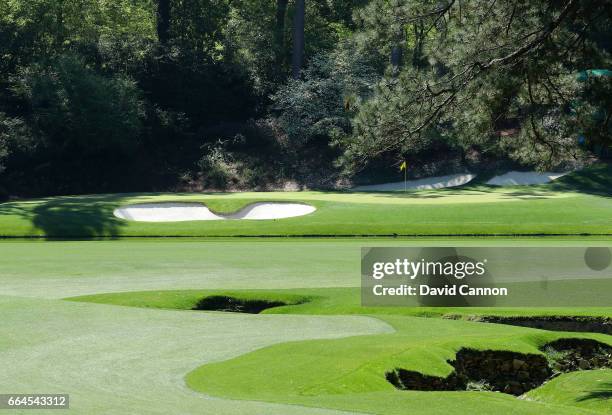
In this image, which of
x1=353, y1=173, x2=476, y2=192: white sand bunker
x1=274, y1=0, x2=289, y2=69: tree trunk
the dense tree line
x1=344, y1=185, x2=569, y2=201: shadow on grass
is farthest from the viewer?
x1=274, y1=0, x2=289, y2=69: tree trunk

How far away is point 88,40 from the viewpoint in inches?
2667

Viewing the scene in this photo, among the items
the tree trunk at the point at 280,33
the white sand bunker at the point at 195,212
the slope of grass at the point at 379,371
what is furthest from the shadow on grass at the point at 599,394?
the tree trunk at the point at 280,33

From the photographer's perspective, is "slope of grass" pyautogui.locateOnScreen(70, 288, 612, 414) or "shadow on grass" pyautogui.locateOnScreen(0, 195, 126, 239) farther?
"shadow on grass" pyautogui.locateOnScreen(0, 195, 126, 239)

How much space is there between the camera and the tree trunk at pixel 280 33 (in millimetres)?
70812

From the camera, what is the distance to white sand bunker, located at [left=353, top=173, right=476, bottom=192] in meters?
61.7

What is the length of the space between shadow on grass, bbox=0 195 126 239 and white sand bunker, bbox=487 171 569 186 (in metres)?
23.7

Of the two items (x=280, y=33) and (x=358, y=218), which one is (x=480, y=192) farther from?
(x=280, y=33)

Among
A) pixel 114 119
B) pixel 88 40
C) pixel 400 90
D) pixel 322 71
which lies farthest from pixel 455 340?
pixel 88 40

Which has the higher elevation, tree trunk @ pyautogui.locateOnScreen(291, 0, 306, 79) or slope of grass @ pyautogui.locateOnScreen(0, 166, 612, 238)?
tree trunk @ pyautogui.locateOnScreen(291, 0, 306, 79)

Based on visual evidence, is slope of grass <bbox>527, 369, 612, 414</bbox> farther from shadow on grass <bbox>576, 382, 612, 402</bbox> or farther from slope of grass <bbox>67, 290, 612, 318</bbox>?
slope of grass <bbox>67, 290, 612, 318</bbox>

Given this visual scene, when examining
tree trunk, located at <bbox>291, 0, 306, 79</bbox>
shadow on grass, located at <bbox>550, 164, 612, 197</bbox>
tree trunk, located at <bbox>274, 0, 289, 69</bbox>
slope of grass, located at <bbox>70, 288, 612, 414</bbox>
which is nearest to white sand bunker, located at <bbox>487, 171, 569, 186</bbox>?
shadow on grass, located at <bbox>550, 164, 612, 197</bbox>

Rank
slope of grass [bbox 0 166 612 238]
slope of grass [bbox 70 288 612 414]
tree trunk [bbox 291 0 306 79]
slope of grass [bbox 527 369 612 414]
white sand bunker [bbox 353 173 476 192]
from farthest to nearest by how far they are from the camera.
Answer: tree trunk [bbox 291 0 306 79] → white sand bunker [bbox 353 173 476 192] → slope of grass [bbox 0 166 612 238] → slope of grass [bbox 527 369 612 414] → slope of grass [bbox 70 288 612 414]

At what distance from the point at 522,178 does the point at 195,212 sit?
22.2 m

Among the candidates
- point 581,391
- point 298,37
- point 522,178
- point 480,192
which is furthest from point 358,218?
point 581,391
